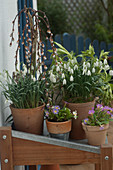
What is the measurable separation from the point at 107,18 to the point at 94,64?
5.44 m

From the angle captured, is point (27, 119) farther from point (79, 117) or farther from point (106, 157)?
point (106, 157)

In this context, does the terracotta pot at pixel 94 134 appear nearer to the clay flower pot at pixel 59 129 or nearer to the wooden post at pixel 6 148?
the clay flower pot at pixel 59 129

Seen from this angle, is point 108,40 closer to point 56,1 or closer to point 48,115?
point 56,1

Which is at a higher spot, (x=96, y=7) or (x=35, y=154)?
(x=96, y=7)

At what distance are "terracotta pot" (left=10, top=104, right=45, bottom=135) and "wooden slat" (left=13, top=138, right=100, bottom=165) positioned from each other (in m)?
0.07

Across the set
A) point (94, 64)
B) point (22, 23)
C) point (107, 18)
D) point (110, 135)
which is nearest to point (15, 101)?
point (94, 64)

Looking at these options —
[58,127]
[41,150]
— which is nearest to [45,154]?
[41,150]

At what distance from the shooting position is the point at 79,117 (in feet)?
4.17

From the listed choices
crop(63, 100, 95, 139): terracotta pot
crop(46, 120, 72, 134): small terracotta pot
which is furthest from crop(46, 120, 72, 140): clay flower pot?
crop(63, 100, 95, 139): terracotta pot

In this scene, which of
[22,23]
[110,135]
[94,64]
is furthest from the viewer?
[110,135]

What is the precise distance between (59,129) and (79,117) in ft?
0.51

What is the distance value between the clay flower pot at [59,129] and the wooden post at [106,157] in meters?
0.17

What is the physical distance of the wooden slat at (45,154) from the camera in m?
1.11

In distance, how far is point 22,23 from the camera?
1.95 metres
